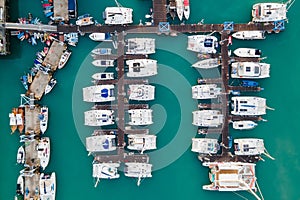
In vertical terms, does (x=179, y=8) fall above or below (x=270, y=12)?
above

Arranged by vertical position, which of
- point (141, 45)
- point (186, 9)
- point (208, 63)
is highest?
point (186, 9)

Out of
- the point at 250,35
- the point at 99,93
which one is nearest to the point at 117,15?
→ the point at 99,93

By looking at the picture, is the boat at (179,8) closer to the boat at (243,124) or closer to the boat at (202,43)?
the boat at (202,43)

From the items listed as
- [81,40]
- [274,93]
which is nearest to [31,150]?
[81,40]

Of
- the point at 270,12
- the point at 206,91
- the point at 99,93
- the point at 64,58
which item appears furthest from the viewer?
the point at 64,58

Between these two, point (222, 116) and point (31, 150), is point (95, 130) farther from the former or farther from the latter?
point (222, 116)

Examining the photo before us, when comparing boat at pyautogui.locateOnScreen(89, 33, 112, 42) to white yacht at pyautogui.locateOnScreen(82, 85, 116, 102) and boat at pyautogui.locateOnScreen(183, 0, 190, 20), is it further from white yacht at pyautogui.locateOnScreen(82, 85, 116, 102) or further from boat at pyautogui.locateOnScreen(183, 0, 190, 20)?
boat at pyautogui.locateOnScreen(183, 0, 190, 20)

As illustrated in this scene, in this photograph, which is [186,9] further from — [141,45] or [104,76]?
[104,76]
